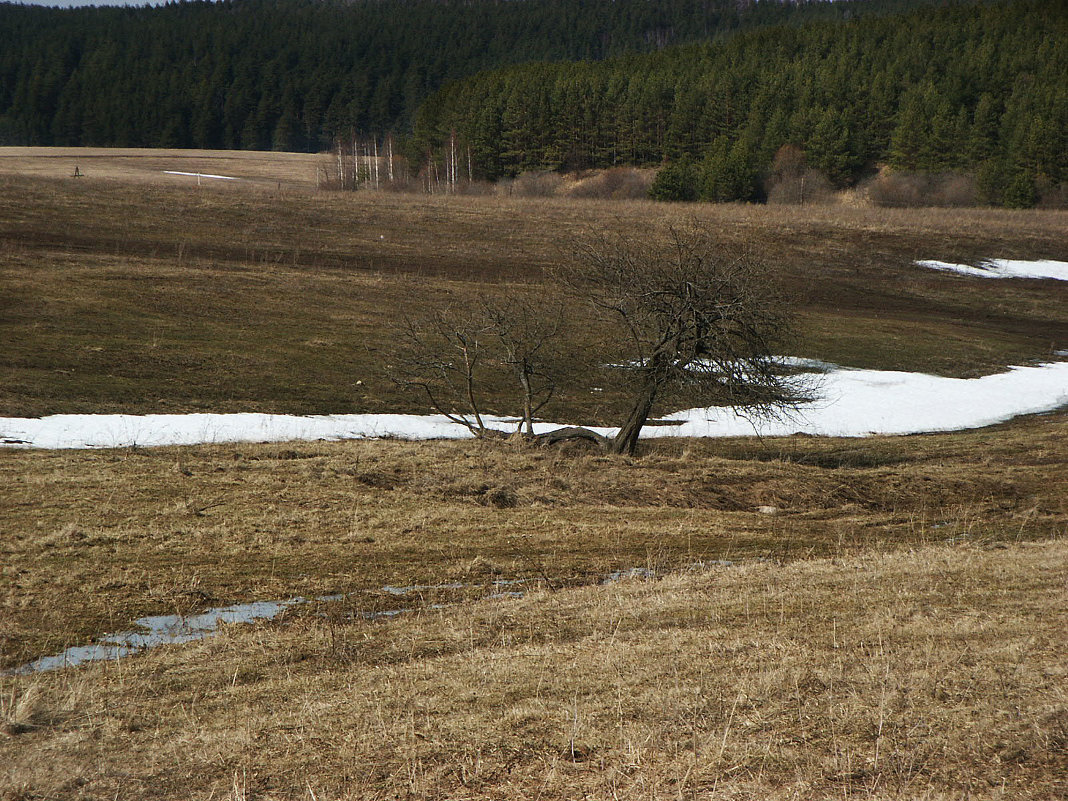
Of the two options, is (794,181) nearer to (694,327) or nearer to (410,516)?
(694,327)

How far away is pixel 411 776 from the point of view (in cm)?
630

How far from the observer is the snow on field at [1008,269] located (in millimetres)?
65062

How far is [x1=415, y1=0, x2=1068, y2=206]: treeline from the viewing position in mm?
101688

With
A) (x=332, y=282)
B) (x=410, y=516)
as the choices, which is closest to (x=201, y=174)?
(x=332, y=282)

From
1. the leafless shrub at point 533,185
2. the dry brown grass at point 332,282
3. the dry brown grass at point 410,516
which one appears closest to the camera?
the dry brown grass at point 410,516

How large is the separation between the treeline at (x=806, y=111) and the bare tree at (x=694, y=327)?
249 ft

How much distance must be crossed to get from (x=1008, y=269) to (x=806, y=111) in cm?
5437

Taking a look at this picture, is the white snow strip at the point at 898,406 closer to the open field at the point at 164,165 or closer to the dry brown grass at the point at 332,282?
the dry brown grass at the point at 332,282

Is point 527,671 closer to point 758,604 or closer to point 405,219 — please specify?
point 758,604

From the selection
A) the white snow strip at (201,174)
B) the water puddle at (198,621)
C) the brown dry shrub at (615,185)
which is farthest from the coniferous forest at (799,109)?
the water puddle at (198,621)

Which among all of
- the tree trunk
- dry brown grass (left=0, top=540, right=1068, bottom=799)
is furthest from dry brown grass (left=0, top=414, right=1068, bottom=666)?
dry brown grass (left=0, top=540, right=1068, bottom=799)

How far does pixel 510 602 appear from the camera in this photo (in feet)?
36.6

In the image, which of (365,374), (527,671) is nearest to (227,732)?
(527,671)

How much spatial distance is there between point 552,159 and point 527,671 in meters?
123
